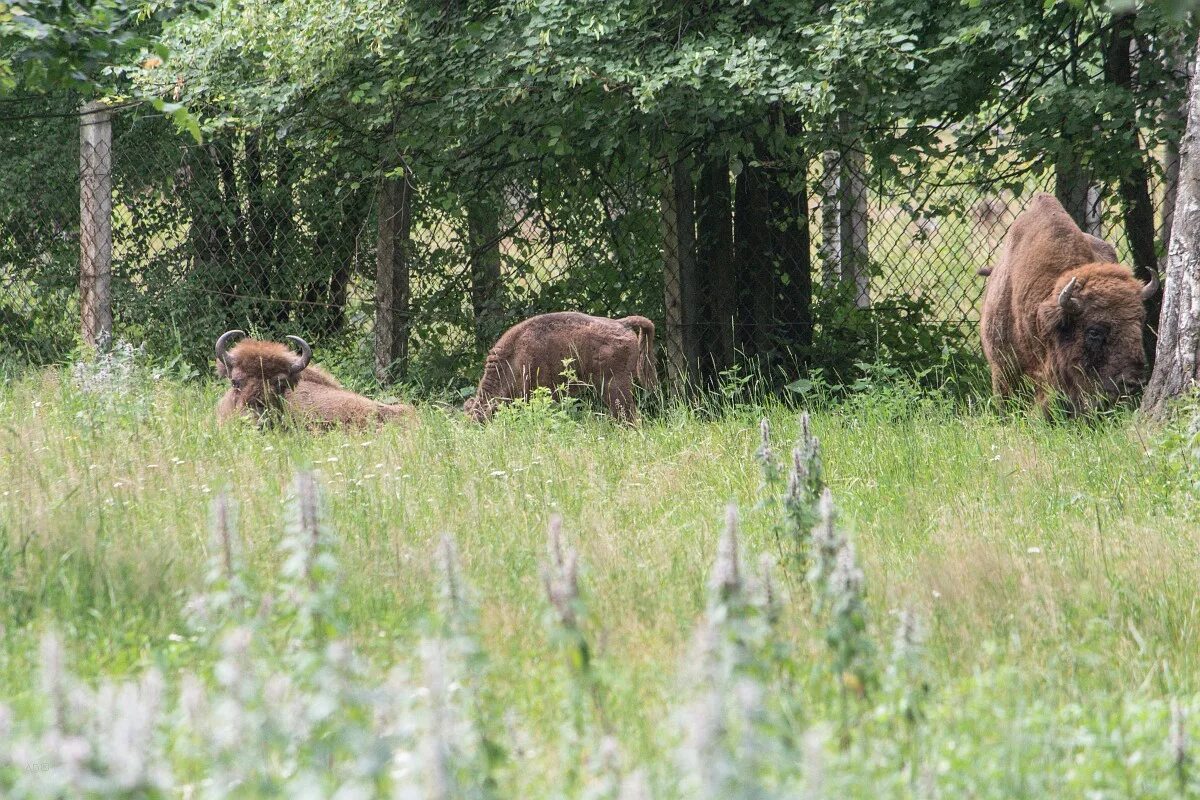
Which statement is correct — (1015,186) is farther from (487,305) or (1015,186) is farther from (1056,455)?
(487,305)

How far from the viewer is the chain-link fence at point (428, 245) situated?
10695 millimetres

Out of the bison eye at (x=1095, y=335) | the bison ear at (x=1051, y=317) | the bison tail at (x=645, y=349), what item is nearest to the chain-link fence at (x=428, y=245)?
the bison tail at (x=645, y=349)

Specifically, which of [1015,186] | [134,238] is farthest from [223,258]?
[1015,186]

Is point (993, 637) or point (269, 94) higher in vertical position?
point (269, 94)

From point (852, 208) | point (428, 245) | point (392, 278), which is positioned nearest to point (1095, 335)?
point (852, 208)

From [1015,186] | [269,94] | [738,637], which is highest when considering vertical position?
[269,94]

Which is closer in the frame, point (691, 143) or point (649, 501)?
point (649, 501)

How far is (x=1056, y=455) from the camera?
682cm

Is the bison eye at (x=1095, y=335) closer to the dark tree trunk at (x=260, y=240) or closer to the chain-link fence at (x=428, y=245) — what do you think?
the chain-link fence at (x=428, y=245)

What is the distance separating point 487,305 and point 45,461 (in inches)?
214

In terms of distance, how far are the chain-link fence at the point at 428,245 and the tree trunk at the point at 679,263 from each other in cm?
2

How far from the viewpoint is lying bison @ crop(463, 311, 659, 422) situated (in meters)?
9.25

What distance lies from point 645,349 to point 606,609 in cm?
536

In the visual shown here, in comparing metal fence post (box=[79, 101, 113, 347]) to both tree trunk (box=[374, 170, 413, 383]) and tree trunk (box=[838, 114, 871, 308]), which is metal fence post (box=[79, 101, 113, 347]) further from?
tree trunk (box=[838, 114, 871, 308])
